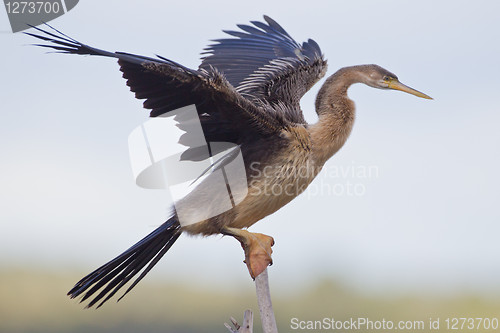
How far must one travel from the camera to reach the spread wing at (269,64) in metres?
6.11

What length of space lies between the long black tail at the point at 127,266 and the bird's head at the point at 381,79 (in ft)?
6.90

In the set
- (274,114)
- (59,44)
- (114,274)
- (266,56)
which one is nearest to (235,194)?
(274,114)

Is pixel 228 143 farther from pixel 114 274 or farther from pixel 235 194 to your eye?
pixel 114 274

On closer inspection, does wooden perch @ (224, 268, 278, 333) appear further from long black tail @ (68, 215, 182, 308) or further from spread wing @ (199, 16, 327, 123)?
spread wing @ (199, 16, 327, 123)

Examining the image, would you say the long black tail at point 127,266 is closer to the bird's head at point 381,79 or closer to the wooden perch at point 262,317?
the wooden perch at point 262,317

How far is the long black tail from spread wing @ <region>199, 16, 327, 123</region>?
4.46ft

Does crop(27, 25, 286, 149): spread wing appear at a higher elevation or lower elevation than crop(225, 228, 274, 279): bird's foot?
higher

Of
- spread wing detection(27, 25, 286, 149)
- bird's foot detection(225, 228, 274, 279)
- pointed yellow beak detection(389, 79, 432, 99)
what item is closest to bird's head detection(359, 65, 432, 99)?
pointed yellow beak detection(389, 79, 432, 99)

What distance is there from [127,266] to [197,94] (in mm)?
1366

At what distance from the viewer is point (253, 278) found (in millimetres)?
4922

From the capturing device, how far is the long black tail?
5.03 metres

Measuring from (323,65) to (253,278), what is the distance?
255 cm

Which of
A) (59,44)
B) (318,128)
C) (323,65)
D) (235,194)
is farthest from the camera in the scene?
(323,65)

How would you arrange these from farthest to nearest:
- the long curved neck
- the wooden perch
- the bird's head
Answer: the bird's head
the long curved neck
the wooden perch
